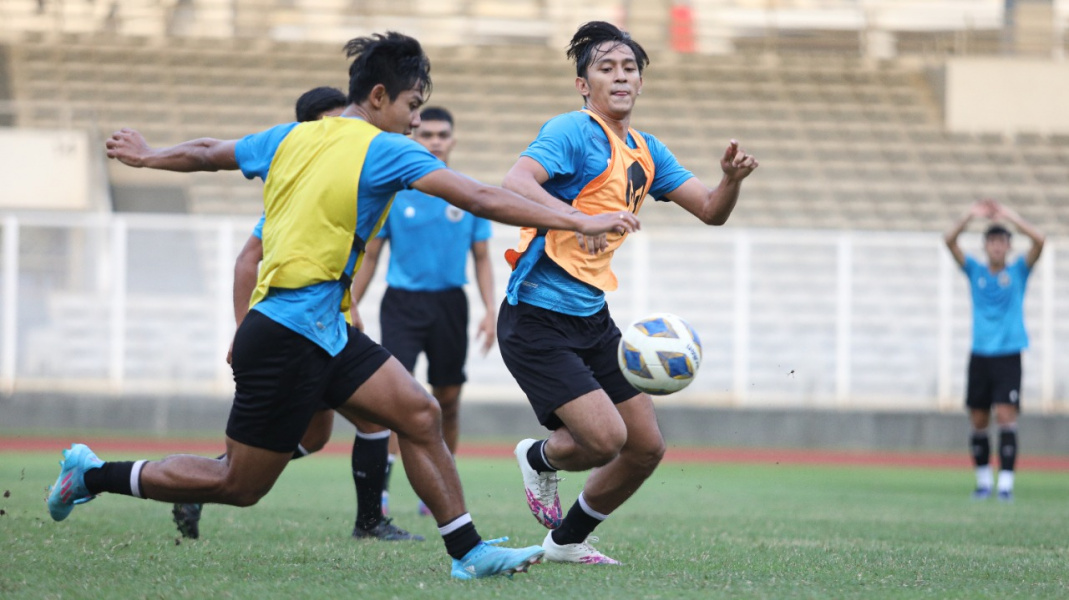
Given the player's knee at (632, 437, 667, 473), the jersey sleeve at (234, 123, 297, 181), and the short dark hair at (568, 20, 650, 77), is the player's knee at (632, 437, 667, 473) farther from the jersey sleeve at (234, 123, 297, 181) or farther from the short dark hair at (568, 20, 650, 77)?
the jersey sleeve at (234, 123, 297, 181)

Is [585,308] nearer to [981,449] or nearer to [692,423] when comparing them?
[981,449]

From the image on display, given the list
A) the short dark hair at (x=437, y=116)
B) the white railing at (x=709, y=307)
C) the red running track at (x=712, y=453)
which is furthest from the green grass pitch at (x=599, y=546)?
the white railing at (x=709, y=307)

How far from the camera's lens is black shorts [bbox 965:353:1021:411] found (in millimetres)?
10922

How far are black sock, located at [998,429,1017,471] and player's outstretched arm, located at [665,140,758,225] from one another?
19.9 ft

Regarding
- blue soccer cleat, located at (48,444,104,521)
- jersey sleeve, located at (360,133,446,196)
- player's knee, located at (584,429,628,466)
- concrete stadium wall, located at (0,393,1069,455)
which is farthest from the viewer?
concrete stadium wall, located at (0,393,1069,455)

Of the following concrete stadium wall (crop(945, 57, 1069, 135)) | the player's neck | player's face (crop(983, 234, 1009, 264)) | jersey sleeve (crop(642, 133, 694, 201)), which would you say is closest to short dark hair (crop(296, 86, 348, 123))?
the player's neck

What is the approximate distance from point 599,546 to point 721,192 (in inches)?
77.6

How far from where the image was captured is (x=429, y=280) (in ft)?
26.7

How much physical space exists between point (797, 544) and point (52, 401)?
12175mm

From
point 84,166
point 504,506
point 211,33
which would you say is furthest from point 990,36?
point 504,506

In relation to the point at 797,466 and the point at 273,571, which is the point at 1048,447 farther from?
the point at 273,571

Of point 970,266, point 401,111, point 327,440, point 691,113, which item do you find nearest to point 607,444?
point 401,111

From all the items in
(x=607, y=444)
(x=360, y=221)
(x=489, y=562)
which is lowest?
(x=489, y=562)

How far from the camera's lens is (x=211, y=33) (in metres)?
23.1
